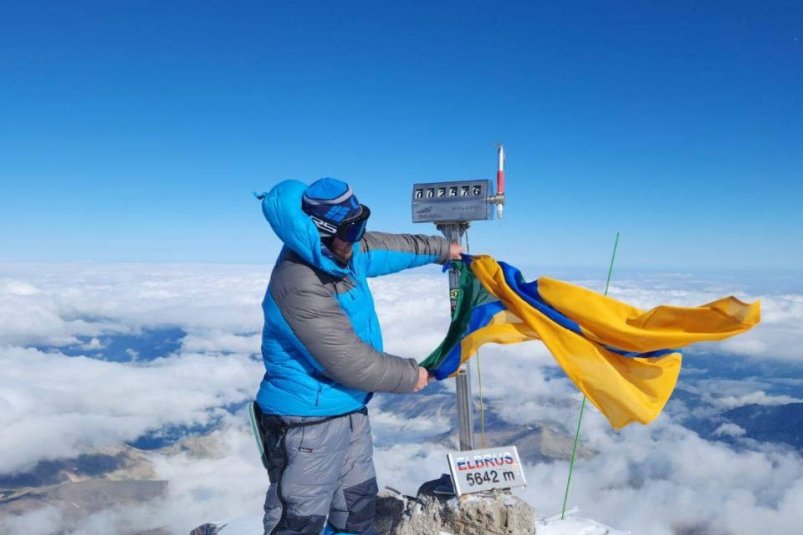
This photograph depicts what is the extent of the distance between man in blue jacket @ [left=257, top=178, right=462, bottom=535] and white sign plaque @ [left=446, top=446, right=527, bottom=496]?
2.00 m

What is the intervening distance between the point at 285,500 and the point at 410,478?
180m

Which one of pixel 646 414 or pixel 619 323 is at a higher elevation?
pixel 619 323

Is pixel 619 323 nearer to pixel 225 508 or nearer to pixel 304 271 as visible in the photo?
pixel 304 271

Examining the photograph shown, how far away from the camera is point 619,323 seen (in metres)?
4.99

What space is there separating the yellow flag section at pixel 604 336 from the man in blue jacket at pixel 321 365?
1.60 meters

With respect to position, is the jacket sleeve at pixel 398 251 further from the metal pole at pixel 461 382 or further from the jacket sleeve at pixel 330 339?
the jacket sleeve at pixel 330 339

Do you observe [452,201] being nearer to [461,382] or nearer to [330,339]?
[461,382]

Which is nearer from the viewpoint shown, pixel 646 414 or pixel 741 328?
pixel 741 328

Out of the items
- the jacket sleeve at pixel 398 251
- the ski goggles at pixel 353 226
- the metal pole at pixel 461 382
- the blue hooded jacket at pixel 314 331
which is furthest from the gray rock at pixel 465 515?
the ski goggles at pixel 353 226

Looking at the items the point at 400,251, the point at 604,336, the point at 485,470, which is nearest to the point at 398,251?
the point at 400,251

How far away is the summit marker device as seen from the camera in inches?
235

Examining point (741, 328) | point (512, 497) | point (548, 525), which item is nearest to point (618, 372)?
point (741, 328)

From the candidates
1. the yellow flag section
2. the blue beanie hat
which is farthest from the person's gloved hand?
the blue beanie hat

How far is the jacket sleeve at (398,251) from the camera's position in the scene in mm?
4812
